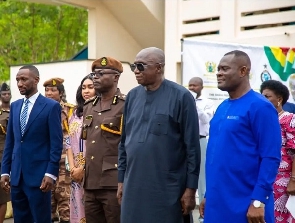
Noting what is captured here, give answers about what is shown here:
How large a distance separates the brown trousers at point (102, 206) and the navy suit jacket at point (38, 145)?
0.67m

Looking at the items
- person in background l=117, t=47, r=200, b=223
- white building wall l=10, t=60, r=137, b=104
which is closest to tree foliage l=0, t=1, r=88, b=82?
white building wall l=10, t=60, r=137, b=104

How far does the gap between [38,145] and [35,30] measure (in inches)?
725

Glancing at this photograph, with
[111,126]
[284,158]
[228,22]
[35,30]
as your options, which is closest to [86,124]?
[111,126]

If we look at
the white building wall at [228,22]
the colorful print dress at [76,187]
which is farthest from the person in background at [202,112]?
the white building wall at [228,22]

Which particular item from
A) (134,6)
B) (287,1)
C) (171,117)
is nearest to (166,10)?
(134,6)

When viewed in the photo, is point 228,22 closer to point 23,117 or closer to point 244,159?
point 23,117

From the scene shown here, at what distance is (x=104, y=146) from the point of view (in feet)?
22.1

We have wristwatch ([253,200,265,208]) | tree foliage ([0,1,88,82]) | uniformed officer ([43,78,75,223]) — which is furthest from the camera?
tree foliage ([0,1,88,82])

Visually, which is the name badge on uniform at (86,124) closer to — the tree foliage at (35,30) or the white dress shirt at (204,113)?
the white dress shirt at (204,113)

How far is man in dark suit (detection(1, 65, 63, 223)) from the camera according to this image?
23.8 ft

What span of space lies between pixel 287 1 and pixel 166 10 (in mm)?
3439

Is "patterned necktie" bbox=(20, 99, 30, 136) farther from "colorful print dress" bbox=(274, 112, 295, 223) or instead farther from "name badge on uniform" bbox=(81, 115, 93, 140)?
"colorful print dress" bbox=(274, 112, 295, 223)

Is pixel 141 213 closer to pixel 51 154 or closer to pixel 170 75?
pixel 51 154

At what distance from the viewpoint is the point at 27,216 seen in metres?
7.36
